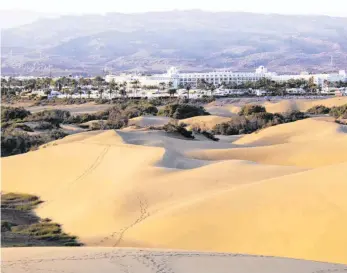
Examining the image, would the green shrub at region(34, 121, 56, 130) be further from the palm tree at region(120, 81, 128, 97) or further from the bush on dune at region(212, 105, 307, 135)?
the palm tree at region(120, 81, 128, 97)

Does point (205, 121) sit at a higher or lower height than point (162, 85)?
higher

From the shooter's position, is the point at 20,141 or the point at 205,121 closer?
the point at 20,141

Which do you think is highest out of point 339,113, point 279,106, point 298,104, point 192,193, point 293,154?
point 192,193

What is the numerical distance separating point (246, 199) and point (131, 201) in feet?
14.0

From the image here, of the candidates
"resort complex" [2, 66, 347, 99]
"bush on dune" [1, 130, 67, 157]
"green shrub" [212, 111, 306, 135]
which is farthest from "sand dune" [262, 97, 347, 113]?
"bush on dune" [1, 130, 67, 157]

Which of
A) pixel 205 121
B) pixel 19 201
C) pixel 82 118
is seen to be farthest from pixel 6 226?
pixel 82 118

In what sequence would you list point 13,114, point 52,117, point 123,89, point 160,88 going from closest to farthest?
point 52,117 < point 13,114 < point 123,89 < point 160,88

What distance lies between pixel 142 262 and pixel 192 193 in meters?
8.47

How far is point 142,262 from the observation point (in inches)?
408

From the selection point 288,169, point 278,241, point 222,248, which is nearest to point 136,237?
point 222,248

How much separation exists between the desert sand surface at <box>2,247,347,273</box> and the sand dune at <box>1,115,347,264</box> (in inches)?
69.5

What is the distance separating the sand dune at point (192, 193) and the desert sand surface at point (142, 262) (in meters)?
1.77

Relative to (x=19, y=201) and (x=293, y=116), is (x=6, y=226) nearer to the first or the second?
(x=19, y=201)

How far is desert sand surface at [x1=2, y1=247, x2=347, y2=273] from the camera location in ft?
32.2
